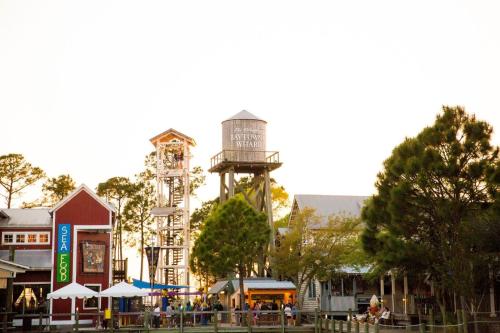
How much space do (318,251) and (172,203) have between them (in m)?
19.5

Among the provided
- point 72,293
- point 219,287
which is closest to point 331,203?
point 219,287

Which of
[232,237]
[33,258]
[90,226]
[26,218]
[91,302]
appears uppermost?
[26,218]

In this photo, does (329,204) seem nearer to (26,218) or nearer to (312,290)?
(312,290)

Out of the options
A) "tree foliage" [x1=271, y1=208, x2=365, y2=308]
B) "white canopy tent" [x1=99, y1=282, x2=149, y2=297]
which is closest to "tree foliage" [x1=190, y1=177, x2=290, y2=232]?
"tree foliage" [x1=271, y1=208, x2=365, y2=308]

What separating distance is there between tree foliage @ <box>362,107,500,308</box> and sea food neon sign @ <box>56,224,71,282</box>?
2232 centimetres

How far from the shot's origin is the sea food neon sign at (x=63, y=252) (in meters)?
45.4

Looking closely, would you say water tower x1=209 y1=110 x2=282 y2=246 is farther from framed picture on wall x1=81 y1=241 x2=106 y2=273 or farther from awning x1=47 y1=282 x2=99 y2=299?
awning x1=47 y1=282 x2=99 y2=299

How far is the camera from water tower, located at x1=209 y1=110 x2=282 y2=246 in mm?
53969

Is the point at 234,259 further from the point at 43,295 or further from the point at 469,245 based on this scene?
the point at 469,245

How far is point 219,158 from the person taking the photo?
54906 millimetres

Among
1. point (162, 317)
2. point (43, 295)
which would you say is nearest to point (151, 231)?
point (43, 295)

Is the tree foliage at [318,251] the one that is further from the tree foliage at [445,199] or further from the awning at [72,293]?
the tree foliage at [445,199]

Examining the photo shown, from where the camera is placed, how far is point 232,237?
44.8m

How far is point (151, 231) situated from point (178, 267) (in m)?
7.10
